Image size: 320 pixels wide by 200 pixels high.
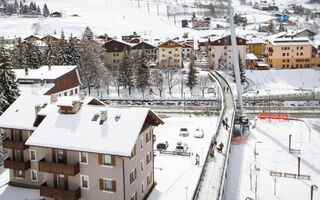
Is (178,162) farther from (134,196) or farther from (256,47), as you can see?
(256,47)

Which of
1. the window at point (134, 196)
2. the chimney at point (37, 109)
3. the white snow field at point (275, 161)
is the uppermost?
the chimney at point (37, 109)

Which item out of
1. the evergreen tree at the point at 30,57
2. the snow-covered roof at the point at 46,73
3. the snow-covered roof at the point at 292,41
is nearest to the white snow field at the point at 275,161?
the snow-covered roof at the point at 46,73

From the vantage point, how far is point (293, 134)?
40.9m

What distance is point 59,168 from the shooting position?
2189 centimetres

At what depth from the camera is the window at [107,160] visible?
68.9 ft

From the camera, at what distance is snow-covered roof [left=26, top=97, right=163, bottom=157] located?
20578 mm

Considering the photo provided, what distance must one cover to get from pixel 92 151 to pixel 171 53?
60.9 meters

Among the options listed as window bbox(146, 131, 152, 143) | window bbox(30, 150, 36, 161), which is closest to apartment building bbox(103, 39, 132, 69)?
window bbox(30, 150, 36, 161)

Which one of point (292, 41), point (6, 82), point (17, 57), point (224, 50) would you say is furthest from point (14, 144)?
point (292, 41)

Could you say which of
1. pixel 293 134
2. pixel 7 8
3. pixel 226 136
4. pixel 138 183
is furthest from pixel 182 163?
pixel 7 8

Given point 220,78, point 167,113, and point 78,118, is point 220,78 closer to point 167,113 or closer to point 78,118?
point 167,113

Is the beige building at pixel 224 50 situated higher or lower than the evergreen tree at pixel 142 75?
higher

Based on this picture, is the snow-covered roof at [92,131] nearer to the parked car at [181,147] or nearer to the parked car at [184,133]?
the parked car at [181,147]

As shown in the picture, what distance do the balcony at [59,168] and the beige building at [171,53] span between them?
58.0 meters
